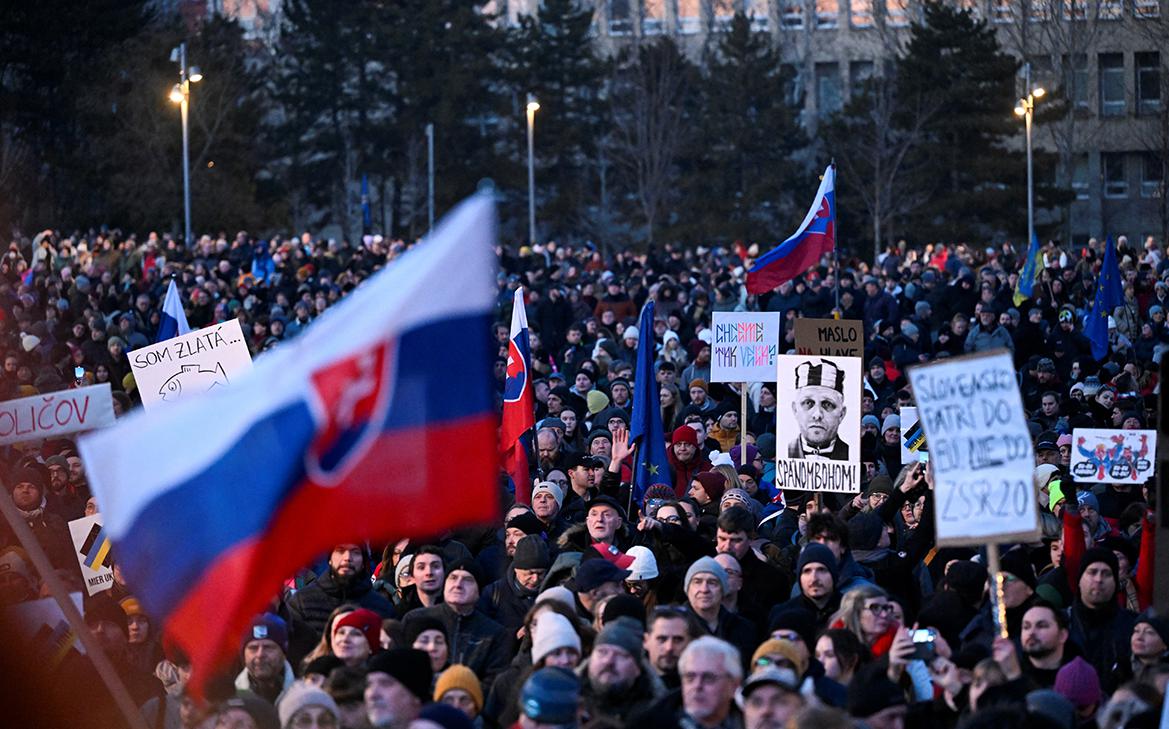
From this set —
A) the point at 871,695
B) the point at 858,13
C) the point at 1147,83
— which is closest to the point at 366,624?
the point at 871,695

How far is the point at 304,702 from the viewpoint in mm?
6859

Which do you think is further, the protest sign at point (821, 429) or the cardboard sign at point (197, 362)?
the cardboard sign at point (197, 362)

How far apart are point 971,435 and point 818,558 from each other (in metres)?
1.82

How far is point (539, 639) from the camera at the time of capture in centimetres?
793

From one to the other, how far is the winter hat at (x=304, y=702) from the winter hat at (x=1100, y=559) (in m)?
3.71

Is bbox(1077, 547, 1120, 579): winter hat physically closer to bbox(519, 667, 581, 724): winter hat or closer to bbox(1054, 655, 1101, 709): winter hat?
bbox(1054, 655, 1101, 709): winter hat

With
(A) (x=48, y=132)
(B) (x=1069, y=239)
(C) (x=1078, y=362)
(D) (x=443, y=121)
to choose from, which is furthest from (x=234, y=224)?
(C) (x=1078, y=362)

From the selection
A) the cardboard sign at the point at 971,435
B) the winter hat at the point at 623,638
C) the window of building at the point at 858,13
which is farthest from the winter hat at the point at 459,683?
the window of building at the point at 858,13

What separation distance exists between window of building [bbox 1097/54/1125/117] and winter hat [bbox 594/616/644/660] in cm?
6457

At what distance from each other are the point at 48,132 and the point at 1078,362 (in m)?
35.3

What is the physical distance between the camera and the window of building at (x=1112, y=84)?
69562 mm

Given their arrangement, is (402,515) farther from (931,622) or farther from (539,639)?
(931,622)

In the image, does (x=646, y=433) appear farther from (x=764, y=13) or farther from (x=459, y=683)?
(x=764, y=13)

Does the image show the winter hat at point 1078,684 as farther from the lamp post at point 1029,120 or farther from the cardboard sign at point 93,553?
the lamp post at point 1029,120
